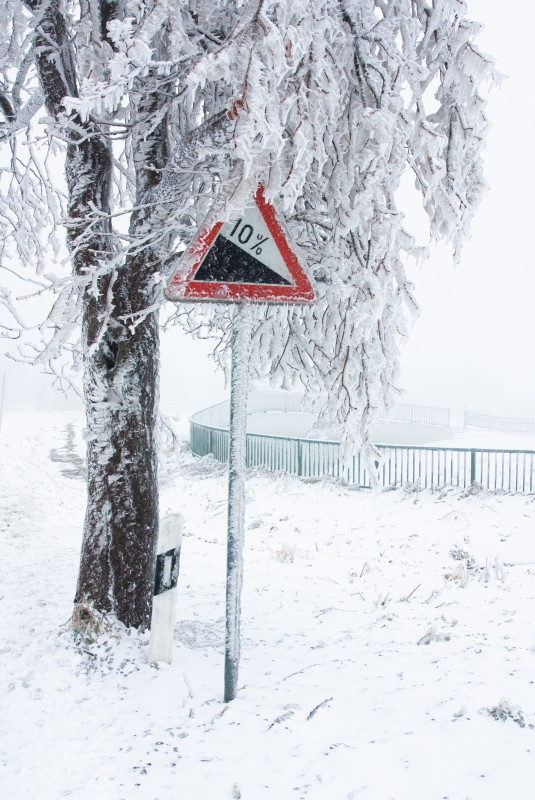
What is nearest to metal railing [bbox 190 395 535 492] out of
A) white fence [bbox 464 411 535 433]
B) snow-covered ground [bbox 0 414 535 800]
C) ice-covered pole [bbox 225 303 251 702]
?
snow-covered ground [bbox 0 414 535 800]

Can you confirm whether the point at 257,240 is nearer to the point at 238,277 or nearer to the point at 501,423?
the point at 238,277

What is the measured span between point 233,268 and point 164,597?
2102mm

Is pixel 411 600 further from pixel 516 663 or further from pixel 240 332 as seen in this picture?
pixel 240 332

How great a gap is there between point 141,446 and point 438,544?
15.2 ft

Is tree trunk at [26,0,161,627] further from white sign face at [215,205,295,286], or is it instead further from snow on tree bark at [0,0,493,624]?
white sign face at [215,205,295,286]

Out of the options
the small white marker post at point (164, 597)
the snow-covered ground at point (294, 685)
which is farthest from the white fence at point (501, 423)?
the small white marker post at point (164, 597)

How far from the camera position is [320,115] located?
2771 mm

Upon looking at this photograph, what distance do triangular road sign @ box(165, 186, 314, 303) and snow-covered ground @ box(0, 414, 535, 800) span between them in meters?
2.13

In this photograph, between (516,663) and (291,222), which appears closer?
(516,663)

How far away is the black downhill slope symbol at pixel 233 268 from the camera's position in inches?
109

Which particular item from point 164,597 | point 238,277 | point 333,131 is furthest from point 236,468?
point 333,131

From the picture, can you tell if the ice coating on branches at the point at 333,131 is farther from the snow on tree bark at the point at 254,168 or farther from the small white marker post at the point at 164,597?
the small white marker post at the point at 164,597

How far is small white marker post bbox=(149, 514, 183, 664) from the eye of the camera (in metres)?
3.47

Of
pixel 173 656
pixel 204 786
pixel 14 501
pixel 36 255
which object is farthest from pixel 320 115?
pixel 14 501
